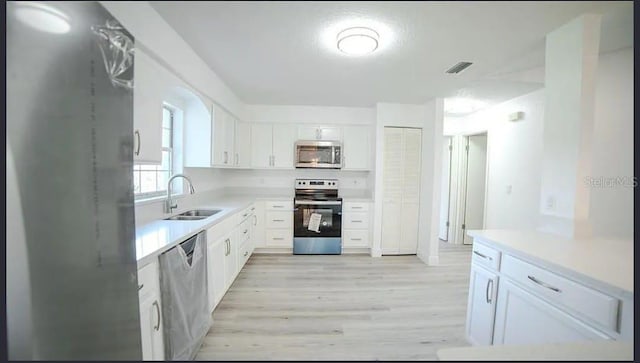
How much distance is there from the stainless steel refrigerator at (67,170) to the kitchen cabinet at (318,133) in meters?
3.36

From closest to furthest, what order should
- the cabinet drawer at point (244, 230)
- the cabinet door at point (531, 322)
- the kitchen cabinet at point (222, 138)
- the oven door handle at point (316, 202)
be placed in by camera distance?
the cabinet door at point (531, 322)
the kitchen cabinet at point (222, 138)
the cabinet drawer at point (244, 230)
the oven door handle at point (316, 202)

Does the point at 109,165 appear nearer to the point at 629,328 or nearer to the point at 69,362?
the point at 69,362

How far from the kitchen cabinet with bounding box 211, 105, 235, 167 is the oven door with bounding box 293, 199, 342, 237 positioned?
1.11m

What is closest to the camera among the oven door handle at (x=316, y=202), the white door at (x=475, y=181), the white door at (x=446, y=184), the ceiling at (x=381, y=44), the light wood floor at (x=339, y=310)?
the ceiling at (x=381, y=44)

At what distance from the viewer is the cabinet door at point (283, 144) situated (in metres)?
3.88

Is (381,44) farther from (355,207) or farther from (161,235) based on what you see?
(355,207)

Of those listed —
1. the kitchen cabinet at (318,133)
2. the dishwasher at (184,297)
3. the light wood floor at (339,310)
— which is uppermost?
the kitchen cabinet at (318,133)

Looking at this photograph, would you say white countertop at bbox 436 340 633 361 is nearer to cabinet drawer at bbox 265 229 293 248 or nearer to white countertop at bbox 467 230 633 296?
white countertop at bbox 467 230 633 296

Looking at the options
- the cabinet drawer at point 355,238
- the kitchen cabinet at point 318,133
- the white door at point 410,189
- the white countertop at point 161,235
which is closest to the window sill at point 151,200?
the white countertop at point 161,235

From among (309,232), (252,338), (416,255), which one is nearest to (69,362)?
(252,338)

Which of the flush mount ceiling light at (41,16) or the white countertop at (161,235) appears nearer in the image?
the flush mount ceiling light at (41,16)

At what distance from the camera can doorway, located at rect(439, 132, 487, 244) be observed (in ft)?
14.1

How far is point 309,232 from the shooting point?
3695 mm

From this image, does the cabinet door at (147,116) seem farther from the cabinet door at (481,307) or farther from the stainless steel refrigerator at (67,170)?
the cabinet door at (481,307)
